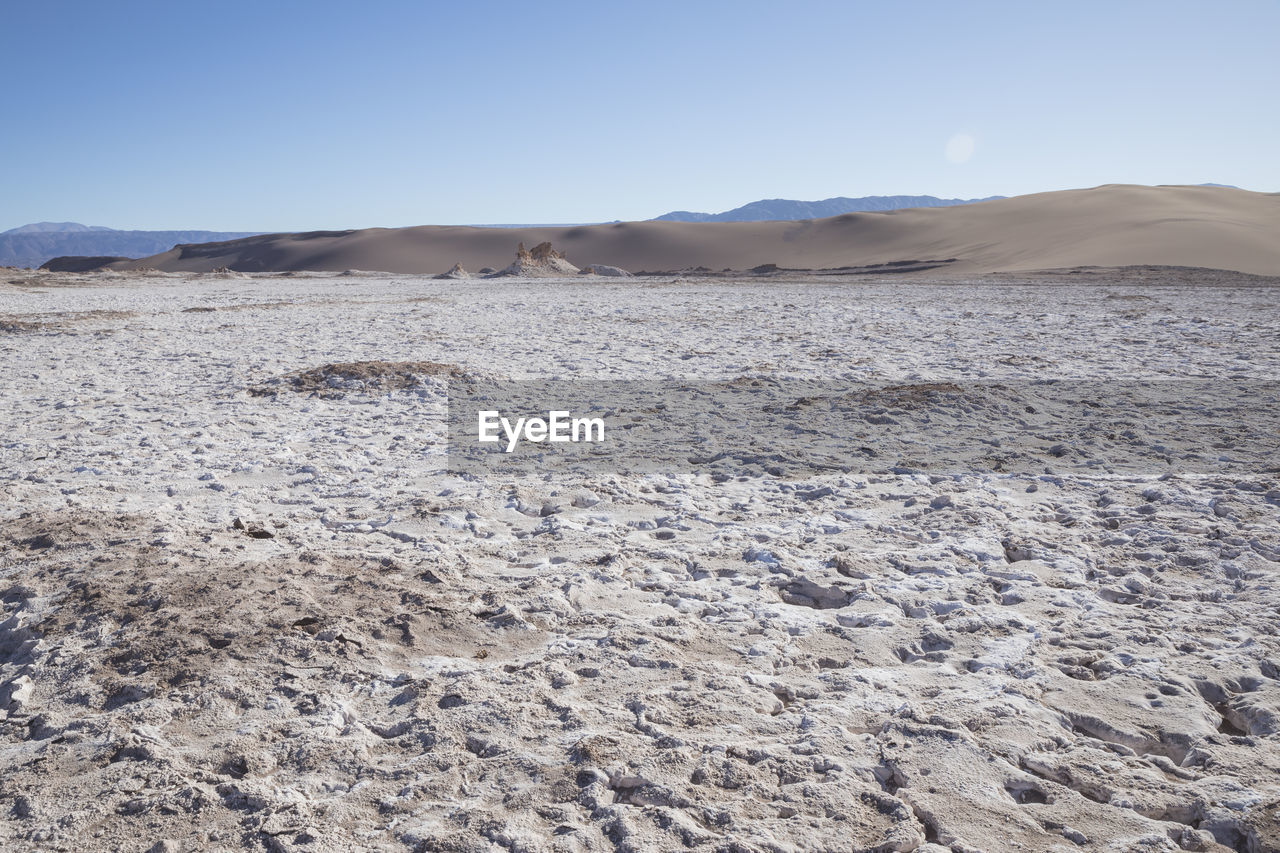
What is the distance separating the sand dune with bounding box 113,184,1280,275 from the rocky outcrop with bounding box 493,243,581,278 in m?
18.7

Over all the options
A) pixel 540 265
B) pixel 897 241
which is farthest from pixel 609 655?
pixel 897 241

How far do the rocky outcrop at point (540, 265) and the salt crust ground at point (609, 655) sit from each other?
3656cm

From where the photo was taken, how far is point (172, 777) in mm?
2488

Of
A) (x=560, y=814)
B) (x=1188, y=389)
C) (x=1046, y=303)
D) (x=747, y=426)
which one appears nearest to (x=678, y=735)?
(x=560, y=814)

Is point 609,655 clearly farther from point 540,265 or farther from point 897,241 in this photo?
point 897,241

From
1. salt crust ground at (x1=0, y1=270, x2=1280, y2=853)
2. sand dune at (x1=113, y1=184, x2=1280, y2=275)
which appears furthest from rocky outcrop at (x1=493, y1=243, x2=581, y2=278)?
salt crust ground at (x1=0, y1=270, x2=1280, y2=853)

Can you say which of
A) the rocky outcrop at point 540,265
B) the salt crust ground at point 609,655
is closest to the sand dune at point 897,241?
the rocky outcrop at point 540,265

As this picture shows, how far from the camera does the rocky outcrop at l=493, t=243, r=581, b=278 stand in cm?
4250

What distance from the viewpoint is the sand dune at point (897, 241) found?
39.8m

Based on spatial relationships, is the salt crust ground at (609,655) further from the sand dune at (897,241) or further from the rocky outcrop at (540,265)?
the rocky outcrop at (540,265)

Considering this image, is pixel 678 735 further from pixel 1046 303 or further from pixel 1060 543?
pixel 1046 303

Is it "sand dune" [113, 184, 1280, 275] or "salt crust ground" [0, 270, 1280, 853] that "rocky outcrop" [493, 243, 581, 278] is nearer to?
"sand dune" [113, 184, 1280, 275]

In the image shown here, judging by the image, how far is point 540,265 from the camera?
44.0 metres

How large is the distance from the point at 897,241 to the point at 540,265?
41.7 m
